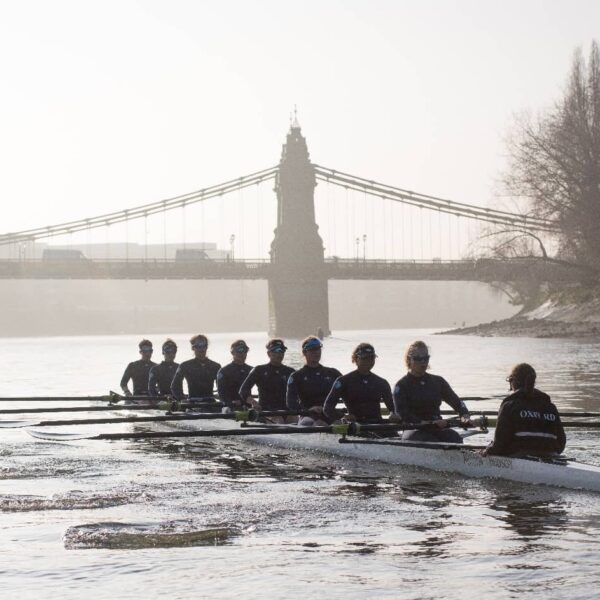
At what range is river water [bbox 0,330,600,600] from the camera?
812 cm

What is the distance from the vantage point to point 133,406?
18.9 metres

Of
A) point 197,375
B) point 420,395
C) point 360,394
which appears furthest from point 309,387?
point 197,375

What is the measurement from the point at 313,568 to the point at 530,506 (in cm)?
298

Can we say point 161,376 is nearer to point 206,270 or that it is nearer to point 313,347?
point 313,347

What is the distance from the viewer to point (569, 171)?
5631cm

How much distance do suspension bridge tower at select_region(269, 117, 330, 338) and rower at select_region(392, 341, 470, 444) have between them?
86027 millimetres

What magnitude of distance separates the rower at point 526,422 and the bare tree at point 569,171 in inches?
1790

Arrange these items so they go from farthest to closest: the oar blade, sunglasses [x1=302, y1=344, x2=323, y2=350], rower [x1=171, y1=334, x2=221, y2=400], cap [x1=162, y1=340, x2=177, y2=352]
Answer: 1. cap [x1=162, y1=340, x2=177, y2=352]
2. rower [x1=171, y1=334, x2=221, y2=400]
3. the oar blade
4. sunglasses [x1=302, y1=344, x2=323, y2=350]

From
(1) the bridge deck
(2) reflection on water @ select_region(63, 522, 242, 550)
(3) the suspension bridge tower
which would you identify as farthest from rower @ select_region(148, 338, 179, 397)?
(3) the suspension bridge tower

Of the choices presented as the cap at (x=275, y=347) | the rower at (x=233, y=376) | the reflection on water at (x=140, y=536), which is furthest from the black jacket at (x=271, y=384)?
the reflection on water at (x=140, y=536)

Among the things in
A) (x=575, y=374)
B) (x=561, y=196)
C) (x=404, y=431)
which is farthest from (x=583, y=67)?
(x=404, y=431)

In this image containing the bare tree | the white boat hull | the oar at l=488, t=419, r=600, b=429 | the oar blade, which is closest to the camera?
the white boat hull

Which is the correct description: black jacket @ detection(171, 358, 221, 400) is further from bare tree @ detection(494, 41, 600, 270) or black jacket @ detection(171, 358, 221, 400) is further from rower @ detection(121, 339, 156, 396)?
bare tree @ detection(494, 41, 600, 270)

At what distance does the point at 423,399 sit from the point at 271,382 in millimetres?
3310
